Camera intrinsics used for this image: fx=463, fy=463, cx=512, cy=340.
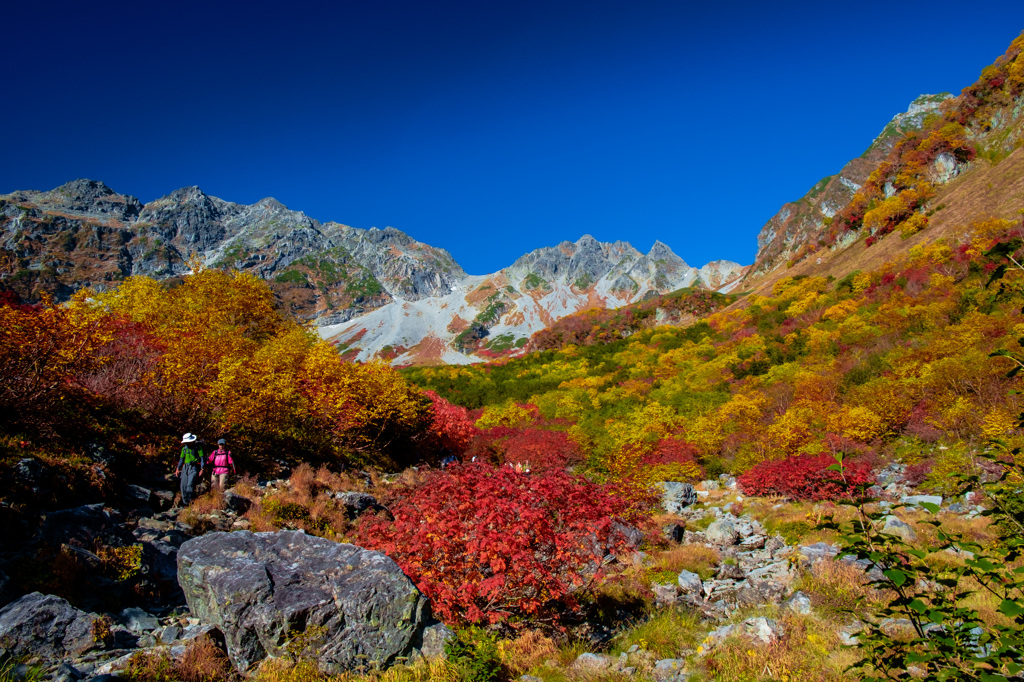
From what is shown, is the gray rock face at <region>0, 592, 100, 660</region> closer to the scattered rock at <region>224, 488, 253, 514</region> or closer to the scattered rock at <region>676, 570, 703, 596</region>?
the scattered rock at <region>224, 488, 253, 514</region>

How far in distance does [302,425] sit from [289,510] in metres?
6.19

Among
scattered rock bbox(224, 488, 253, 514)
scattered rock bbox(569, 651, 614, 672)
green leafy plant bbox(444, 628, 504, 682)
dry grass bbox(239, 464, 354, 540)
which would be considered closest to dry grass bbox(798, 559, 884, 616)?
scattered rock bbox(569, 651, 614, 672)

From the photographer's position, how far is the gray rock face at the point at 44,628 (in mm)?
5102

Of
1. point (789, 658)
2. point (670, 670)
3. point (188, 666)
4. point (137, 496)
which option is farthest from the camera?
point (137, 496)

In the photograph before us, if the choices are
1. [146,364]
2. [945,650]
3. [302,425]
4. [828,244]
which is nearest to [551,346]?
[828,244]

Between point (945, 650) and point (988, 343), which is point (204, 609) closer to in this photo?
point (945, 650)

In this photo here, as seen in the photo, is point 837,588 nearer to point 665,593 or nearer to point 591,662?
point 665,593

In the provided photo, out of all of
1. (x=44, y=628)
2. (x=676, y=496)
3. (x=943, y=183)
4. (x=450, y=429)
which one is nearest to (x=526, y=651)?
(x=44, y=628)

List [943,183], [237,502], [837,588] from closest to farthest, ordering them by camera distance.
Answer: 1. [837,588]
2. [237,502]
3. [943,183]

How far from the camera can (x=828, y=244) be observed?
155 ft

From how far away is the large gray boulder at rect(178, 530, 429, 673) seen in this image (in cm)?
555

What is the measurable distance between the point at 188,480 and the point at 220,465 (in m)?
0.82

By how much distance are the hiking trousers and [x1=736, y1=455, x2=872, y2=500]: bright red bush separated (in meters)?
16.1

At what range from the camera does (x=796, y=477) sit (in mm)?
14625
